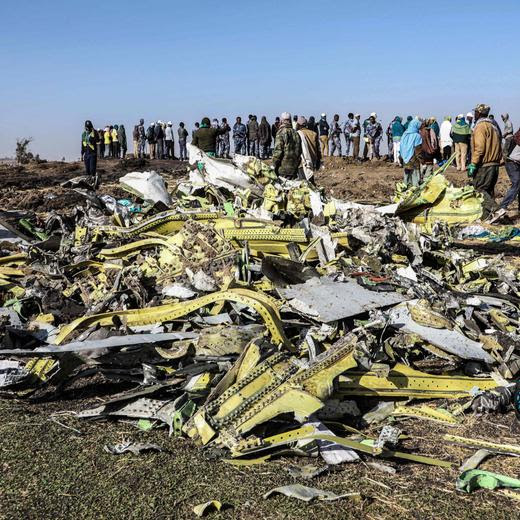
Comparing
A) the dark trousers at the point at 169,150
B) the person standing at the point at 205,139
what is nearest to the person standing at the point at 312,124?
the dark trousers at the point at 169,150

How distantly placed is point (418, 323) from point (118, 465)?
93.1 inches

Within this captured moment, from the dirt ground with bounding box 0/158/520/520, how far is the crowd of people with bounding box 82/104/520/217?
6.42 m

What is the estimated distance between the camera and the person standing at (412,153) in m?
12.6

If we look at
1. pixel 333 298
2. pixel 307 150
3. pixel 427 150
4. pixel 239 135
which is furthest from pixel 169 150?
pixel 333 298

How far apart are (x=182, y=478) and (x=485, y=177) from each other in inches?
365

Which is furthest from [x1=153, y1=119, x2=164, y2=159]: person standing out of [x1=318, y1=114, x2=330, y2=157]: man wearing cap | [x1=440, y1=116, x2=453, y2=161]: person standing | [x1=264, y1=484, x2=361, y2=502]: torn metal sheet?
[x1=264, y1=484, x2=361, y2=502]: torn metal sheet

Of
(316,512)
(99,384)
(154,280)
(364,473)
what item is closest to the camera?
(316,512)

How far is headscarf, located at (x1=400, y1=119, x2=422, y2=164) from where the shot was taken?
12914 mm

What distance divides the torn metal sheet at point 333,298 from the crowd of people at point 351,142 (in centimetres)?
479

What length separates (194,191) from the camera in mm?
8500

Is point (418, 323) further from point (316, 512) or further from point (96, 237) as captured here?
point (96, 237)

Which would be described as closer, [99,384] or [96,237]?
[99,384]

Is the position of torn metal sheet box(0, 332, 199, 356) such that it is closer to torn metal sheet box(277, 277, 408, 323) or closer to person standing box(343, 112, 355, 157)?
torn metal sheet box(277, 277, 408, 323)

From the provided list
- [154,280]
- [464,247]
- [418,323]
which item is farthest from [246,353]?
[464,247]
